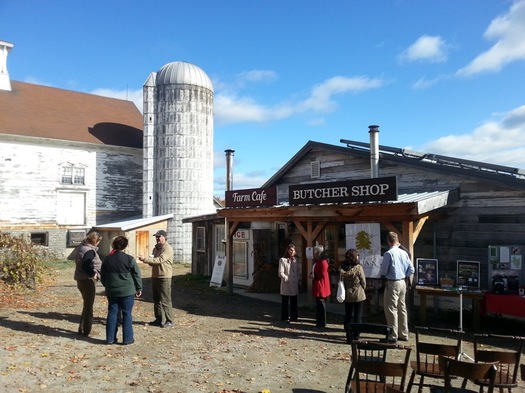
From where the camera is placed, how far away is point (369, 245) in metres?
10.9

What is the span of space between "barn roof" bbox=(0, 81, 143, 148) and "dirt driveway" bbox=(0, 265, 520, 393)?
17.7m

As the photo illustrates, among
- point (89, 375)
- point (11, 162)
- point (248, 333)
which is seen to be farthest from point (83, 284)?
point (11, 162)

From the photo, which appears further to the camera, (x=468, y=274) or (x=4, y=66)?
(x=4, y=66)

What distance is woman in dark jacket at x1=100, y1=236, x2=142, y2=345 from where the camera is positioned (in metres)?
7.87

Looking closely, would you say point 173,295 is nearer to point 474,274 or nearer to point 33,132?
point 474,274

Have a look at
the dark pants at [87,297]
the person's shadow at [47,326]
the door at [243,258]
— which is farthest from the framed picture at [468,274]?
the door at [243,258]

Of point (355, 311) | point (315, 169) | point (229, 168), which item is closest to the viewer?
point (355, 311)

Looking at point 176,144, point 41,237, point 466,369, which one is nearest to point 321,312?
point 466,369

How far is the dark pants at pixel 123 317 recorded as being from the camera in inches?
313

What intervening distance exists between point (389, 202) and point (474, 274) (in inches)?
88.5

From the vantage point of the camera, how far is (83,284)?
8.46 m

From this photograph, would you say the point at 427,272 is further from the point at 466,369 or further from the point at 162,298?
the point at 466,369

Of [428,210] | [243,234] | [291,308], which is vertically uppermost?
[428,210]

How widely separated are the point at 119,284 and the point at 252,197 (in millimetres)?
5968
